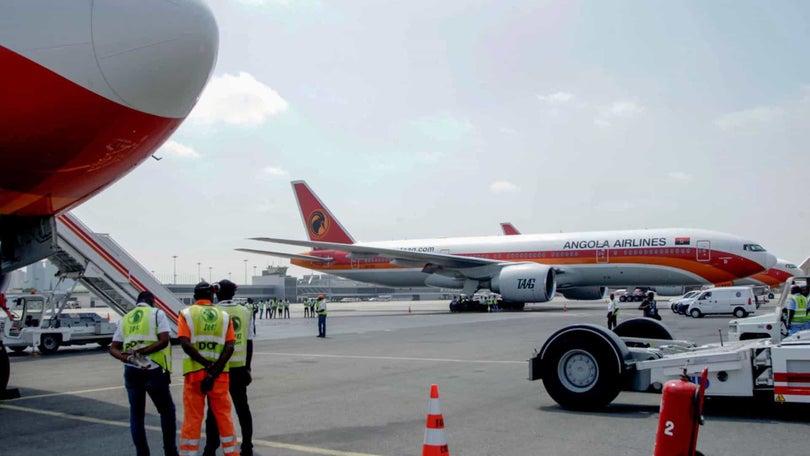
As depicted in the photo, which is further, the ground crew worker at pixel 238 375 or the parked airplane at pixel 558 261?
the parked airplane at pixel 558 261

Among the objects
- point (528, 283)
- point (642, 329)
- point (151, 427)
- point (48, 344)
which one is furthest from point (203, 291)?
point (528, 283)

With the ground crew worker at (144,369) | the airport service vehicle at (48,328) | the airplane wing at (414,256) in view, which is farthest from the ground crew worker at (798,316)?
the airplane wing at (414,256)

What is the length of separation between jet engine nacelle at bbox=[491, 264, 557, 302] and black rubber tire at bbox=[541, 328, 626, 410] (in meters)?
24.5

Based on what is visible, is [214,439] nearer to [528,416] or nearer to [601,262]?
[528,416]

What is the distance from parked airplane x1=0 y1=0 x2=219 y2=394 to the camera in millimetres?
5535

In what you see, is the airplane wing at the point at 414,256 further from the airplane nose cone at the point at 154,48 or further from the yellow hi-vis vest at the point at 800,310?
the airplane nose cone at the point at 154,48

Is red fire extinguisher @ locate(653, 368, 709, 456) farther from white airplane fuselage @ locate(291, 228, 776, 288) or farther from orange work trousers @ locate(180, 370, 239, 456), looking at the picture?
white airplane fuselage @ locate(291, 228, 776, 288)

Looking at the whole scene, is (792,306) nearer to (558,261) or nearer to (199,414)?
(199,414)

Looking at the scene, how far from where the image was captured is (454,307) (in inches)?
1556

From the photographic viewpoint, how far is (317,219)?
46.1 meters

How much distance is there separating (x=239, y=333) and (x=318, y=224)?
39705 mm

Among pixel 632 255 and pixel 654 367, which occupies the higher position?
pixel 632 255

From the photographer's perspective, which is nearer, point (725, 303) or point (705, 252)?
point (725, 303)

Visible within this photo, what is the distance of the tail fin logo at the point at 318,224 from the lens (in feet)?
150
